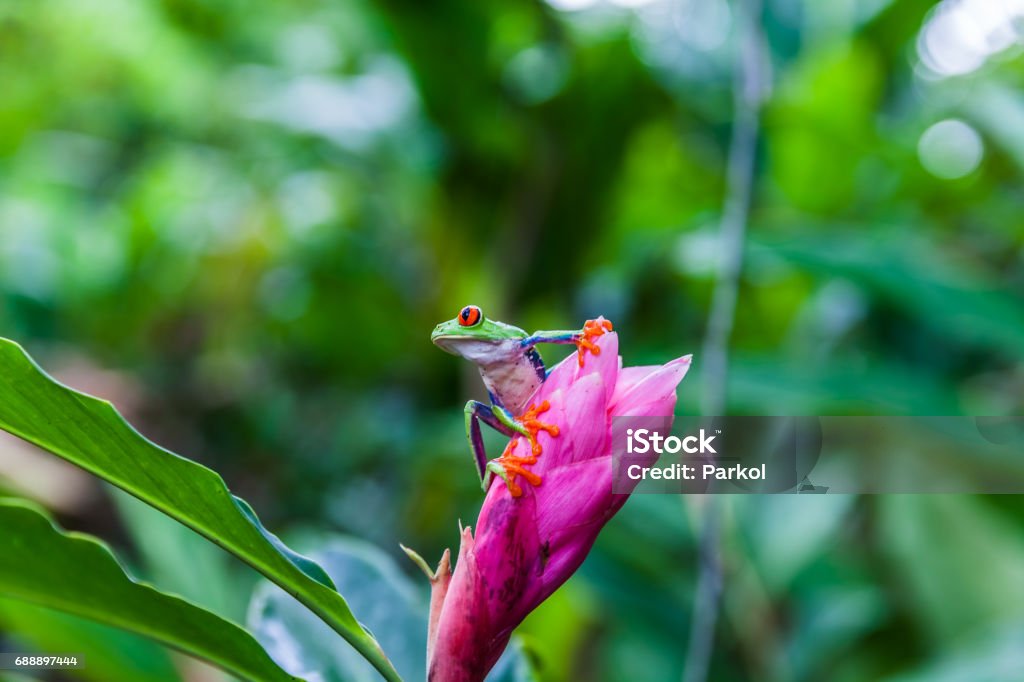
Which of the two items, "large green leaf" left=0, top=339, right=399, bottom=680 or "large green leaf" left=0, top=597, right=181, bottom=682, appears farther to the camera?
"large green leaf" left=0, top=597, right=181, bottom=682

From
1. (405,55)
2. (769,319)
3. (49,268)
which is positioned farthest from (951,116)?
(49,268)

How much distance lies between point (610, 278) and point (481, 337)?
1026 millimetres

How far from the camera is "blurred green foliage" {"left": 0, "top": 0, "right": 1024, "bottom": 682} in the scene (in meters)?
1.02

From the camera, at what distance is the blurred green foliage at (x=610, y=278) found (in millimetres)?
1019

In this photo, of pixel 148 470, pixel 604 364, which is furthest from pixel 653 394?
pixel 148 470

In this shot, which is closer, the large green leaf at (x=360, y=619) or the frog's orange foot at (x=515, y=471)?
the frog's orange foot at (x=515, y=471)

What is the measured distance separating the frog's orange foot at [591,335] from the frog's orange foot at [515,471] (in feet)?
0.12

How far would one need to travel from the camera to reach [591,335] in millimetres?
290

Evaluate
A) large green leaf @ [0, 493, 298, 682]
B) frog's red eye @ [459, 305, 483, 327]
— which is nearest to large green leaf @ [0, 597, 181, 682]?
large green leaf @ [0, 493, 298, 682]

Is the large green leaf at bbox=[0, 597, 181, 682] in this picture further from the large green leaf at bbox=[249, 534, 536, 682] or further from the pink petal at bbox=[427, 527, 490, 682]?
the pink petal at bbox=[427, 527, 490, 682]

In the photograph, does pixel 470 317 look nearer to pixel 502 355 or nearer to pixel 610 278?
pixel 502 355

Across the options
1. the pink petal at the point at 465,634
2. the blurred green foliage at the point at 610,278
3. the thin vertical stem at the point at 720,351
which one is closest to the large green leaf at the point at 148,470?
the pink petal at the point at 465,634

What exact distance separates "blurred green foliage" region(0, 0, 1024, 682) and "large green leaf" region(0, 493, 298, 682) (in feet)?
1.94

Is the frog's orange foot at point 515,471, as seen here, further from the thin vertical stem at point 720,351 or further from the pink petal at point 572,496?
the thin vertical stem at point 720,351
